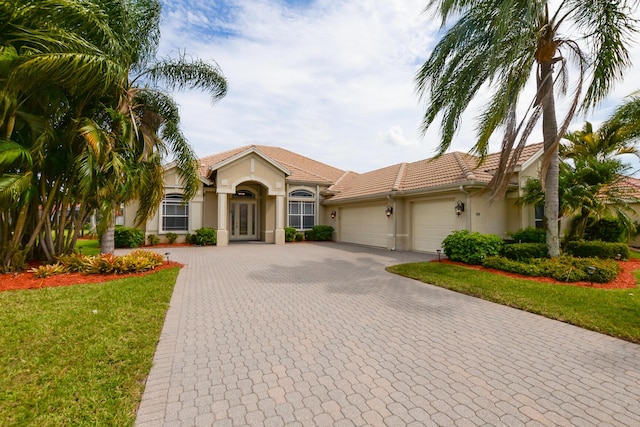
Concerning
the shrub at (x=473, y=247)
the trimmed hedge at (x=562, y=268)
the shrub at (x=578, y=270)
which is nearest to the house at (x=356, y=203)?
the shrub at (x=473, y=247)

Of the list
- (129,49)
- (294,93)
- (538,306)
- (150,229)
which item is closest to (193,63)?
(129,49)

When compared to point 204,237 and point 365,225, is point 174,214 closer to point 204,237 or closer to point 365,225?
point 204,237

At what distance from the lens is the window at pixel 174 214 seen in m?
18.2

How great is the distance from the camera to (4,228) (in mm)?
8508

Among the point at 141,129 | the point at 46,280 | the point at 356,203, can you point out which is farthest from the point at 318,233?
the point at 46,280

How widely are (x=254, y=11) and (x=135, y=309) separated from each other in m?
8.98

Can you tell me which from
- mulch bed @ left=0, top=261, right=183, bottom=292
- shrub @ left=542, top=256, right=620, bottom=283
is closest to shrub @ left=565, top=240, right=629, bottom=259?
shrub @ left=542, top=256, right=620, bottom=283

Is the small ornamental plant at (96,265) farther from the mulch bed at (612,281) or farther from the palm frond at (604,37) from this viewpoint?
the palm frond at (604,37)

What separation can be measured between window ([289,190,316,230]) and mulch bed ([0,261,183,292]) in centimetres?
1301

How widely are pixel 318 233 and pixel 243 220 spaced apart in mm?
5581

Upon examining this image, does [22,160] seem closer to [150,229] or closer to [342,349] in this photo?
[342,349]

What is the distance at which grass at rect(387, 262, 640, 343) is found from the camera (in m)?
5.36

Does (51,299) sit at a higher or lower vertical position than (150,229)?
lower

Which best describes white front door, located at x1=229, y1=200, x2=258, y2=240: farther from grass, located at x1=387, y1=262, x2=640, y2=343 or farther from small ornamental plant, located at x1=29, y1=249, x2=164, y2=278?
A: grass, located at x1=387, y1=262, x2=640, y2=343
